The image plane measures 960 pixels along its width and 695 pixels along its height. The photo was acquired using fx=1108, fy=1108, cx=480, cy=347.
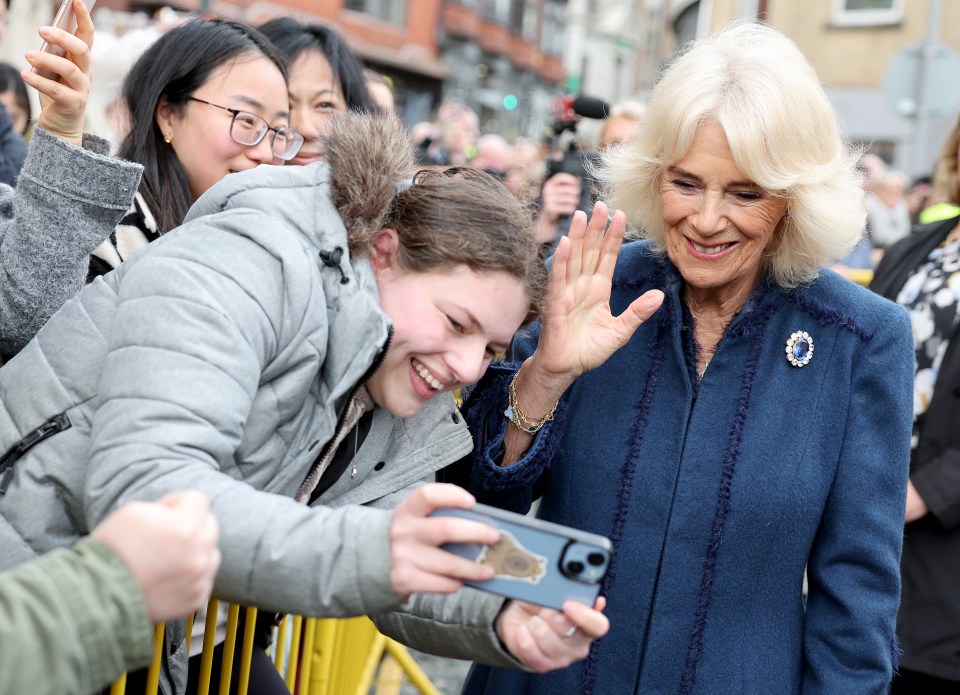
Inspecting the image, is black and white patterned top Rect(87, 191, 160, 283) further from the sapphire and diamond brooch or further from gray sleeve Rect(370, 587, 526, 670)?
the sapphire and diamond brooch

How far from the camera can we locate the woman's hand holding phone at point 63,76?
6.79 ft

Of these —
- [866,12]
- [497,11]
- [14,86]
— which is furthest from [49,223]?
[497,11]

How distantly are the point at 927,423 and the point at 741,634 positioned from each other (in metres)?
1.44

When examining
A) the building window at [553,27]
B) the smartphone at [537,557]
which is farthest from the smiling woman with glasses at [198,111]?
the building window at [553,27]

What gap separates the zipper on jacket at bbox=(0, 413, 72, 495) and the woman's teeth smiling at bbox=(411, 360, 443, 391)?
1.90 feet

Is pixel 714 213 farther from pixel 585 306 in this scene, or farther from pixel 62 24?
pixel 62 24

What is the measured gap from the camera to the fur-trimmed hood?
1835 millimetres

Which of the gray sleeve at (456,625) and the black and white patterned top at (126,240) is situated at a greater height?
the black and white patterned top at (126,240)

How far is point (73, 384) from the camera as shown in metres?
1.70

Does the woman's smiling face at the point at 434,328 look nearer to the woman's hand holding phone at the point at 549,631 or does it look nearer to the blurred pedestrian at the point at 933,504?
the woman's hand holding phone at the point at 549,631

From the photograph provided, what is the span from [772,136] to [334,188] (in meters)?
1.02

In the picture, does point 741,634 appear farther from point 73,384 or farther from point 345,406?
point 73,384

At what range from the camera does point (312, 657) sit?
3.02 meters

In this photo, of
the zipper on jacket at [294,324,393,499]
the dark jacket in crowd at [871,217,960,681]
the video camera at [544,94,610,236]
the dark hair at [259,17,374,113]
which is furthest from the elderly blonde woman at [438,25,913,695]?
the video camera at [544,94,610,236]
